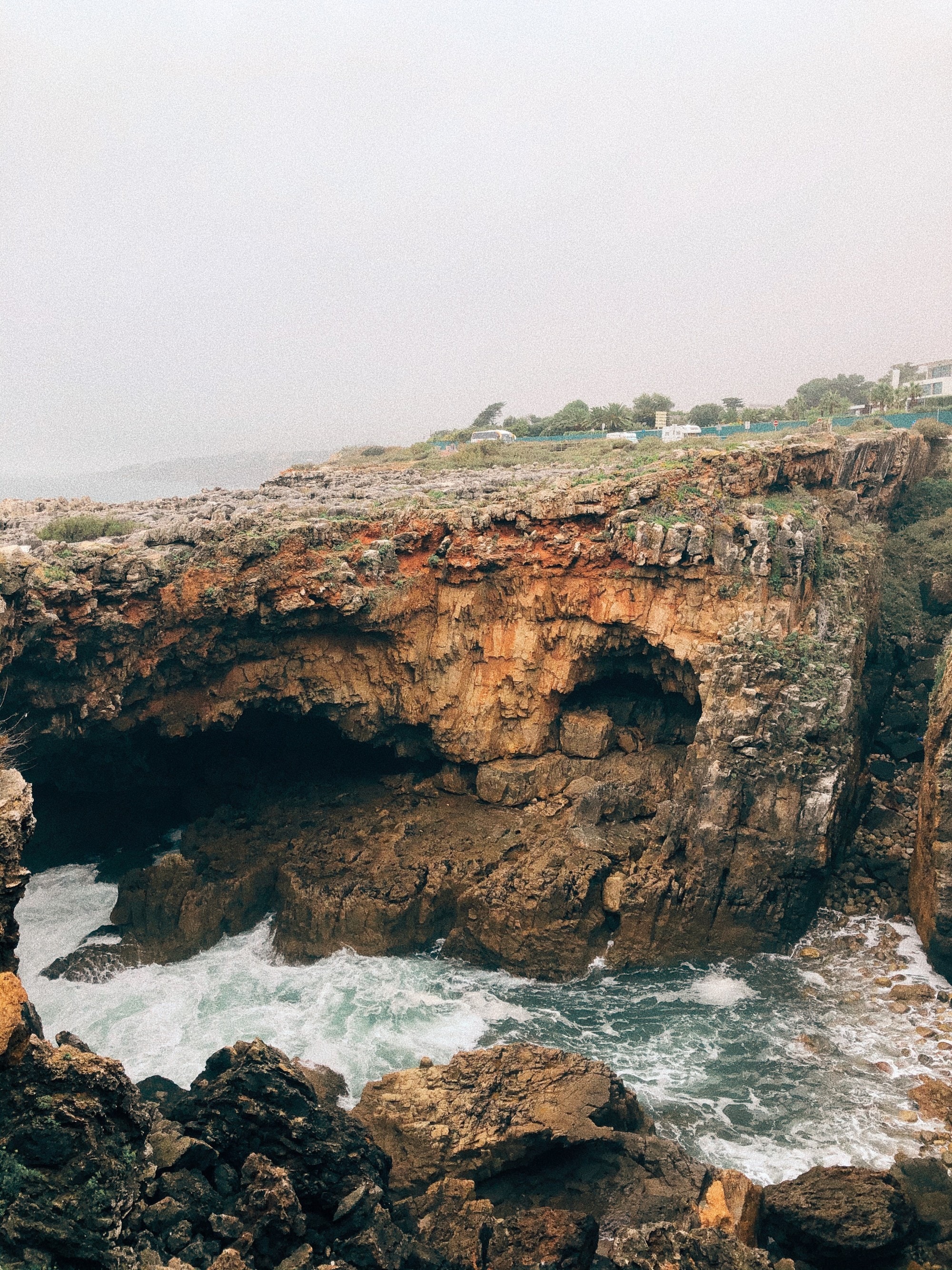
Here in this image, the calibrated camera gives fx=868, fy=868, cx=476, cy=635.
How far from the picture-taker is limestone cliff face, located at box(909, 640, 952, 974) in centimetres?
1680

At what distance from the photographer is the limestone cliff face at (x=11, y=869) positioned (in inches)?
280

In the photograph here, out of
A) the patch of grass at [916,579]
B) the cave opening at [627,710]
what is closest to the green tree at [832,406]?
the patch of grass at [916,579]

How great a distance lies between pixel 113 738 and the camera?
19.6 meters

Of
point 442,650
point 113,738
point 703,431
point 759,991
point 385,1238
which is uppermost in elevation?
point 703,431

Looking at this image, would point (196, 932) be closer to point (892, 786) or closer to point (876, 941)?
point (876, 941)

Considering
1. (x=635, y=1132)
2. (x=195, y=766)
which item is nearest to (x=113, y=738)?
(x=195, y=766)

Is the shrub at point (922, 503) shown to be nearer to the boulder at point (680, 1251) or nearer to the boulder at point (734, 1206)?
the boulder at point (734, 1206)

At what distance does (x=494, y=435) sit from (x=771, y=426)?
14.3m

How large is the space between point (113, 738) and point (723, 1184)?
14.8 meters

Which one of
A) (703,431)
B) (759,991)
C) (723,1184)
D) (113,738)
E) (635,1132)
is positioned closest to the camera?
(723,1184)

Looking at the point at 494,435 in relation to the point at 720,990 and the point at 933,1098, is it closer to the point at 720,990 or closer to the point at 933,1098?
the point at 720,990

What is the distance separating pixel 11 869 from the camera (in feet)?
23.5

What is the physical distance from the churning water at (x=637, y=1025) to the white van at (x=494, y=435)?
29.6 metres

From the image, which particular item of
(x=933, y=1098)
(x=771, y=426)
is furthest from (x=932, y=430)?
(x=933, y=1098)
